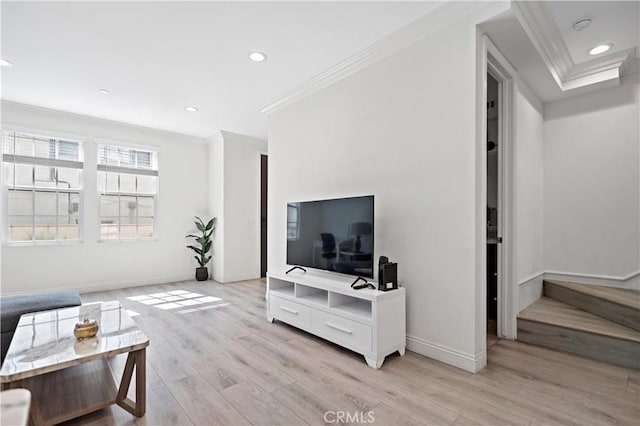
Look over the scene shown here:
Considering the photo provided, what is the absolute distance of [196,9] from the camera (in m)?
2.36

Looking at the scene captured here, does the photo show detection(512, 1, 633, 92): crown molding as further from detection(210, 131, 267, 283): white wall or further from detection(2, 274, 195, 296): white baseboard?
detection(2, 274, 195, 296): white baseboard

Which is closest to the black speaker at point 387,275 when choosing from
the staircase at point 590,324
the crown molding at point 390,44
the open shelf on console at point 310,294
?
the open shelf on console at point 310,294

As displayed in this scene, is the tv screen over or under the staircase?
over

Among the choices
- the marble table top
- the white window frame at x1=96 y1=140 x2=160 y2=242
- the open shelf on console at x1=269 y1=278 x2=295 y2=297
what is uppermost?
the white window frame at x1=96 y1=140 x2=160 y2=242

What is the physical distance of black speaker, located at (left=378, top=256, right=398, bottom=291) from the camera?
2453 mm

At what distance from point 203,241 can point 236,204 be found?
89 centimetres

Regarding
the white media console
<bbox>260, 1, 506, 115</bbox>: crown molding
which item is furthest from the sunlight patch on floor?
<bbox>260, 1, 506, 115</bbox>: crown molding

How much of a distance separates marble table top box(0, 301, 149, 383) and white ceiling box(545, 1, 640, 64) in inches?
144

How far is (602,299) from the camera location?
2.89m

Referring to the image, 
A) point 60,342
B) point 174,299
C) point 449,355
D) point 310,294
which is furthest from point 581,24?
point 174,299

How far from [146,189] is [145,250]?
1050mm

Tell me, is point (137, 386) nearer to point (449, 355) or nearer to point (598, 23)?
point (449, 355)

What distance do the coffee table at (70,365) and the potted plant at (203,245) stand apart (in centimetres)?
334

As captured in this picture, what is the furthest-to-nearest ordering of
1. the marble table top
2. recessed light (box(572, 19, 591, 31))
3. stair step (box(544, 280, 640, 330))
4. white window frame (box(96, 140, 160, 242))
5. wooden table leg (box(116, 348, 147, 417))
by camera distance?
white window frame (box(96, 140, 160, 242)) < stair step (box(544, 280, 640, 330)) < recessed light (box(572, 19, 591, 31)) < wooden table leg (box(116, 348, 147, 417)) < the marble table top
